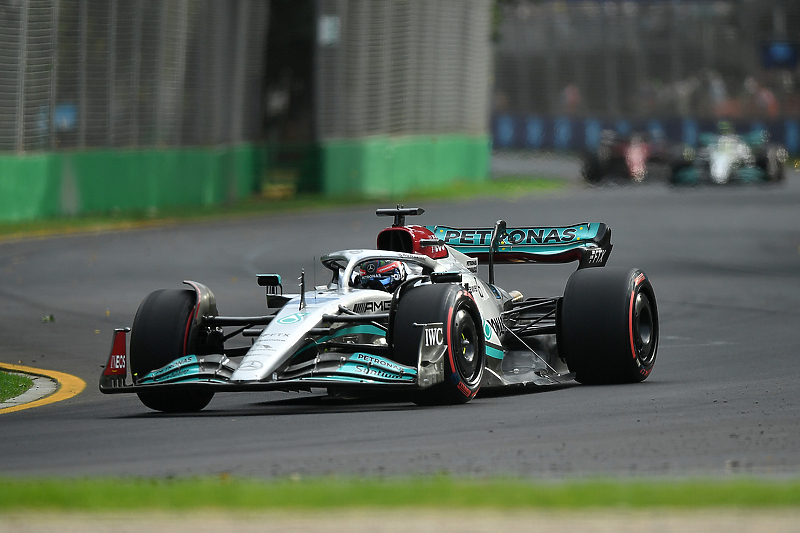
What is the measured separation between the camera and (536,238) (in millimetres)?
13219

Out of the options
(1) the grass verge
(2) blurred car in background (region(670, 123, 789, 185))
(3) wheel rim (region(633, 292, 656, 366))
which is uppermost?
(3) wheel rim (region(633, 292, 656, 366))

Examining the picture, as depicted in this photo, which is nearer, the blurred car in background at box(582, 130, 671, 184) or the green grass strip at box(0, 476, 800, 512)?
the green grass strip at box(0, 476, 800, 512)

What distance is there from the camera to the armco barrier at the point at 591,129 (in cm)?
6356

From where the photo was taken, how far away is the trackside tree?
2977 centimetres

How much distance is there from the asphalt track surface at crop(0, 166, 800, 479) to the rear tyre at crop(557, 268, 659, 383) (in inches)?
7.0

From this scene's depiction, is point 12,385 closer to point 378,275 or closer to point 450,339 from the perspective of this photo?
point 378,275

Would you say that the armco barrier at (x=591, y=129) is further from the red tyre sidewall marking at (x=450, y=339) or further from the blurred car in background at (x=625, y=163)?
the red tyre sidewall marking at (x=450, y=339)

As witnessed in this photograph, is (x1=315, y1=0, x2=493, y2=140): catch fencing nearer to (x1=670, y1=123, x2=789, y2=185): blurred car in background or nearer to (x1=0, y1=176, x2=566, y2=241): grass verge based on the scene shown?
(x1=0, y1=176, x2=566, y2=241): grass verge

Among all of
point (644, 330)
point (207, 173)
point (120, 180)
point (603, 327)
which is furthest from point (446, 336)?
point (207, 173)

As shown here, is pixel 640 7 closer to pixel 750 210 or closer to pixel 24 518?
pixel 750 210

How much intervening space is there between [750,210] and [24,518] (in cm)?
2940

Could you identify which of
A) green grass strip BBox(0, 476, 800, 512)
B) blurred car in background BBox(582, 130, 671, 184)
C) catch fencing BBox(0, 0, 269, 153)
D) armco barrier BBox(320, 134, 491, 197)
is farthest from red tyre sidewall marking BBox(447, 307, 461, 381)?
blurred car in background BBox(582, 130, 671, 184)

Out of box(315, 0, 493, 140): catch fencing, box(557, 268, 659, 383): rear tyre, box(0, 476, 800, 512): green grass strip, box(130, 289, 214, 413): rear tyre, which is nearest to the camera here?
box(0, 476, 800, 512): green grass strip

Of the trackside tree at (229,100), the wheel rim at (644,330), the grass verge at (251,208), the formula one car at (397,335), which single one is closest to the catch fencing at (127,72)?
the trackside tree at (229,100)
